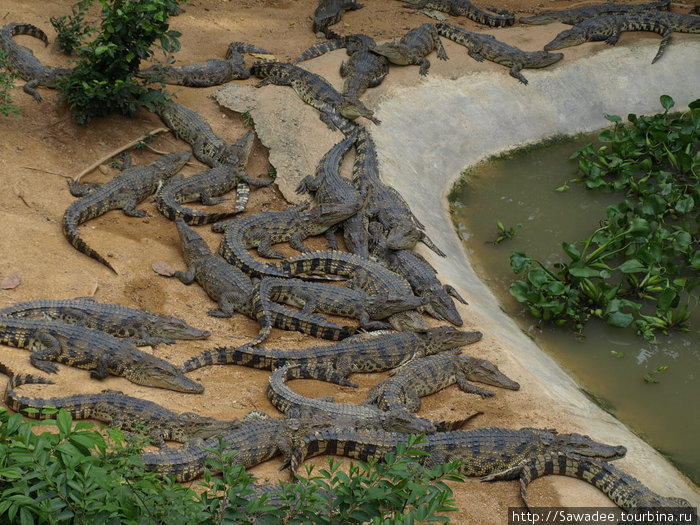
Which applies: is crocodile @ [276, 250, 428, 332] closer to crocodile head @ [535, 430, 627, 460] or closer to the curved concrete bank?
the curved concrete bank

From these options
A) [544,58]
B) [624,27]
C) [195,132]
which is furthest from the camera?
[624,27]

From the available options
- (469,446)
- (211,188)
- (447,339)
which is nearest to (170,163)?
(211,188)

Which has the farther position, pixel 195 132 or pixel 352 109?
pixel 352 109

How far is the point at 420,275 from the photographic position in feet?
26.2

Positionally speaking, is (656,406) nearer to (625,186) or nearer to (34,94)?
(625,186)

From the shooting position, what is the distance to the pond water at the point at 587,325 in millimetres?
6965

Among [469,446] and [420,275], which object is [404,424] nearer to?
[469,446]

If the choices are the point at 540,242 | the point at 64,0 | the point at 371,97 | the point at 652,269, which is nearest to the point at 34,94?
the point at 64,0

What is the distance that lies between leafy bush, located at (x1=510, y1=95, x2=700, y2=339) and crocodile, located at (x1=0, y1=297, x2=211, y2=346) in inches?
144

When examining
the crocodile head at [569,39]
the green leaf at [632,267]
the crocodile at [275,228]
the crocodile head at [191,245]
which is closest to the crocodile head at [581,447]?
the green leaf at [632,267]

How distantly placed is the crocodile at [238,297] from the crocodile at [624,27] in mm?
7438

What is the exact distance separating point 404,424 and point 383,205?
144 inches

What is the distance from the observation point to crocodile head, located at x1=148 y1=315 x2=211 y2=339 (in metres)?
6.72

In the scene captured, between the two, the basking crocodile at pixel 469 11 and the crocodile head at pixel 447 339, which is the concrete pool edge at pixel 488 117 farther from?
the basking crocodile at pixel 469 11
